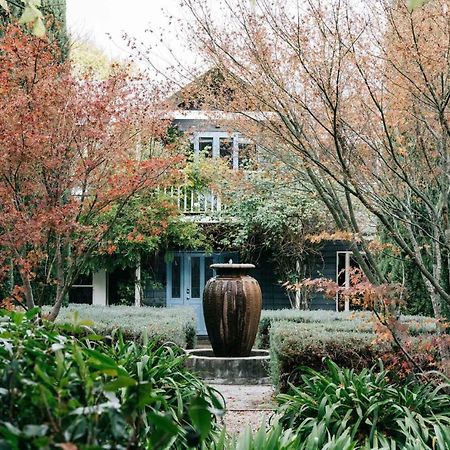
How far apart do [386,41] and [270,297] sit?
14.1m

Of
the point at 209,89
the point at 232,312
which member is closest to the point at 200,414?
the point at 209,89

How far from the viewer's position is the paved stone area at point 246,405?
24.2 feet

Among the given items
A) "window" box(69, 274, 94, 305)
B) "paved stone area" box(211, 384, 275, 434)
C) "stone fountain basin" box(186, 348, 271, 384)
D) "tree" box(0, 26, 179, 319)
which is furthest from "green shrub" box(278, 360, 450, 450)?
"window" box(69, 274, 94, 305)

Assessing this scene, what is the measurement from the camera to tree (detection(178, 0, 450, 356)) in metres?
4.96

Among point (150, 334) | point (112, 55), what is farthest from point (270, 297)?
point (112, 55)

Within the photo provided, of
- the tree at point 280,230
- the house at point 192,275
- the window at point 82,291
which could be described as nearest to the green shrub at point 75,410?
the tree at point 280,230

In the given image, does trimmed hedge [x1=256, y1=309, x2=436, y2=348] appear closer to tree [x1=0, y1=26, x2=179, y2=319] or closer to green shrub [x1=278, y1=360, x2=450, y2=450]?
tree [x1=0, y1=26, x2=179, y2=319]

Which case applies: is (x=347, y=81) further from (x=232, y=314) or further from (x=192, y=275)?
(x=192, y=275)

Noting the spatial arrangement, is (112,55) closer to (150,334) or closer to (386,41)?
(150,334)

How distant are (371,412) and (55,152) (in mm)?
4648

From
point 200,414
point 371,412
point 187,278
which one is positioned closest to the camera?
point 200,414

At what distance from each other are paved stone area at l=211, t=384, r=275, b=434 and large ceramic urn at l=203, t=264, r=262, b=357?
3.16ft

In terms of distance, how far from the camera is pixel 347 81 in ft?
18.2

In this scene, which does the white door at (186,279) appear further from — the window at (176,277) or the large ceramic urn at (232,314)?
the large ceramic urn at (232,314)
